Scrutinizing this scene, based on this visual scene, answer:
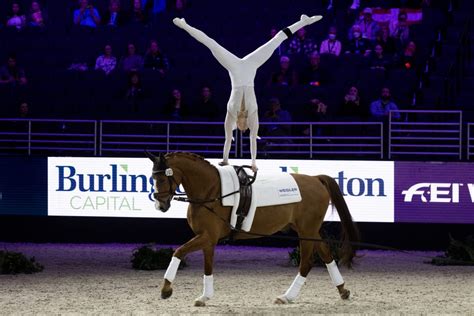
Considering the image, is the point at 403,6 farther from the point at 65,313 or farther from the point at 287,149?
the point at 65,313

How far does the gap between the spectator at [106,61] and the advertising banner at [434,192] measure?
6.52 metres

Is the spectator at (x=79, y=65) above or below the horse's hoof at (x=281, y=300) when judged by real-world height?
above

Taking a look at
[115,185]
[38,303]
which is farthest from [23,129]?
[38,303]

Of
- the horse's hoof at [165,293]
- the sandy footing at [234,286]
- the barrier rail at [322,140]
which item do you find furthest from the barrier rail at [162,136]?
the horse's hoof at [165,293]

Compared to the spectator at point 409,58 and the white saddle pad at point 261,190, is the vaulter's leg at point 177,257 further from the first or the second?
the spectator at point 409,58

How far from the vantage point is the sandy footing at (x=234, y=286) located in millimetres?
11906

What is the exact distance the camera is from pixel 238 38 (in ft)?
71.0

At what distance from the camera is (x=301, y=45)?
20984mm

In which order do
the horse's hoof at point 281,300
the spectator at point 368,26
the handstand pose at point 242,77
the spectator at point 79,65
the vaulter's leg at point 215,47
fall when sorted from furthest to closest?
the spectator at point 79,65, the spectator at point 368,26, the handstand pose at point 242,77, the vaulter's leg at point 215,47, the horse's hoof at point 281,300

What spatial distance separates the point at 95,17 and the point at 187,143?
5210 mm

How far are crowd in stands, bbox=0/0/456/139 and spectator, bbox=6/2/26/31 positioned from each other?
0.09ft

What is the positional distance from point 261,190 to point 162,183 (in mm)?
1444

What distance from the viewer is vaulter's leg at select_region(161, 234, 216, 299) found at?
11.6 metres

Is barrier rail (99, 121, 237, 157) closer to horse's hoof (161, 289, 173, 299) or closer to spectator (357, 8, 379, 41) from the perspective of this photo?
spectator (357, 8, 379, 41)
